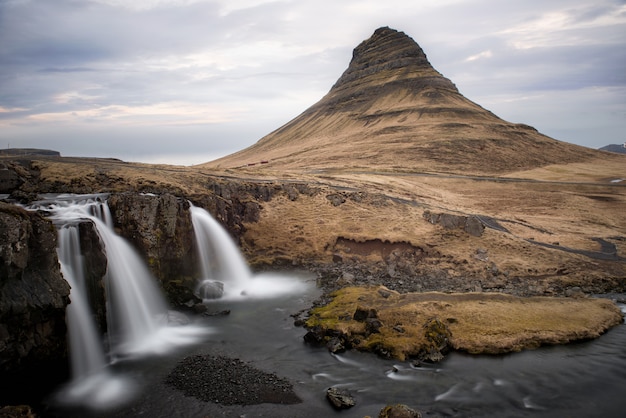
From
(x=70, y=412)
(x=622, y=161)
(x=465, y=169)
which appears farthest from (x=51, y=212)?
(x=622, y=161)

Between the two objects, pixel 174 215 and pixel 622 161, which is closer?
pixel 174 215

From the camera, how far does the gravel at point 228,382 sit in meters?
16.5

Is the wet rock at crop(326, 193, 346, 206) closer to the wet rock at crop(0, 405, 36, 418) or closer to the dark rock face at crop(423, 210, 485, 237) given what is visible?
the dark rock face at crop(423, 210, 485, 237)

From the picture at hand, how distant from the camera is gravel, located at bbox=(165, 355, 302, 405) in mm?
16453

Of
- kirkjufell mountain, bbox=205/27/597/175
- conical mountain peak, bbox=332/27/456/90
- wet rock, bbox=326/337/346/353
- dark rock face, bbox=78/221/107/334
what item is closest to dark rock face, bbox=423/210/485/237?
wet rock, bbox=326/337/346/353

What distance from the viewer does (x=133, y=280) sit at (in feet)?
79.9

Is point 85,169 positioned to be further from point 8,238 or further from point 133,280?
point 8,238

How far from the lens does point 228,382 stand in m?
17.5

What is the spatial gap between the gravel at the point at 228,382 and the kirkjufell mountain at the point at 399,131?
65.3 metres

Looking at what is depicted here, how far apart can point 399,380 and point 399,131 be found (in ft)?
325

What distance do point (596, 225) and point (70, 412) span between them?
51896 mm

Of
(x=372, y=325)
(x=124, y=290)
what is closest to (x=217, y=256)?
(x=124, y=290)

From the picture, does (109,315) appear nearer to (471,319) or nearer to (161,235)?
(161,235)

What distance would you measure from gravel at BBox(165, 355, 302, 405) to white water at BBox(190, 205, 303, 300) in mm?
10182
